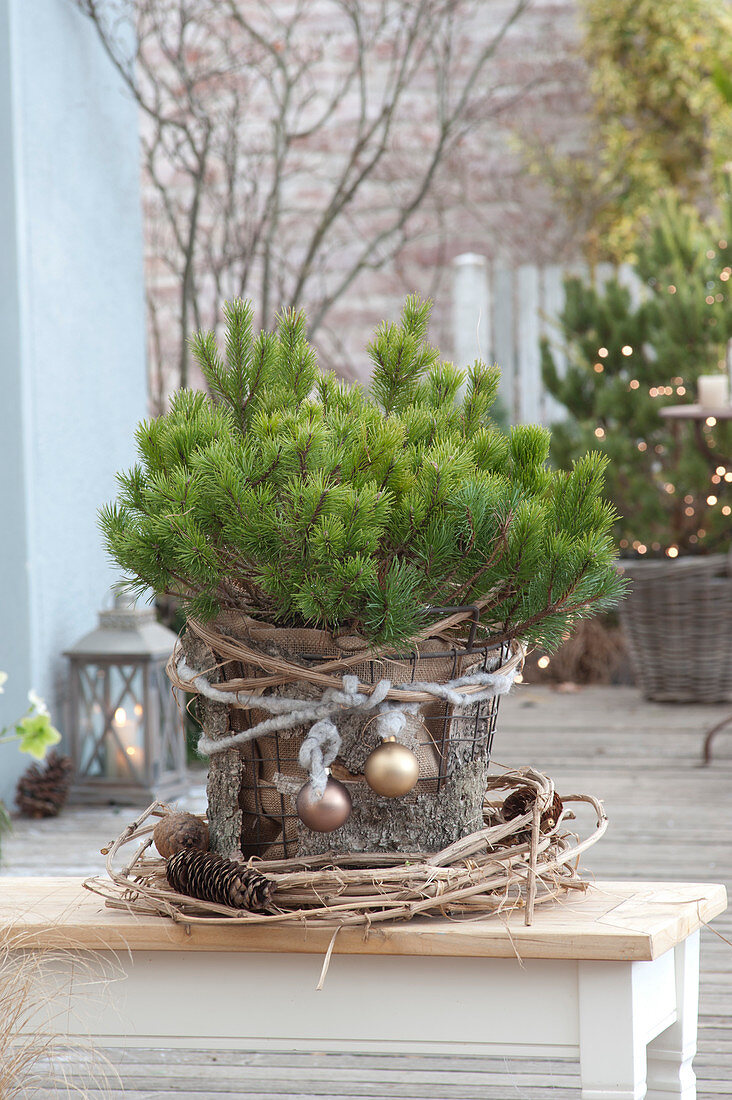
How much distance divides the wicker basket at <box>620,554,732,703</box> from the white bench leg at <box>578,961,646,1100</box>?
124 inches

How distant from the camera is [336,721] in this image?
89 centimetres

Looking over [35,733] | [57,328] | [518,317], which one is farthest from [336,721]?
[518,317]

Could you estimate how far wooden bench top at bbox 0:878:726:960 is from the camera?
827 millimetres

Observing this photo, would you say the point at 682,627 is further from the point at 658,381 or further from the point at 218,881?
the point at 218,881

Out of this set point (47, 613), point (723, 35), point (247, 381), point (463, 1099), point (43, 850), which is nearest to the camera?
point (247, 381)

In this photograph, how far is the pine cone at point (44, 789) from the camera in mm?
2871

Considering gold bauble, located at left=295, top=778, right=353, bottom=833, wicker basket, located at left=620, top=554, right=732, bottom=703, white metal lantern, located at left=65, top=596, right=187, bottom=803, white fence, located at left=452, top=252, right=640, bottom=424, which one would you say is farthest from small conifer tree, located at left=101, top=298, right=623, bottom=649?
white fence, located at left=452, top=252, right=640, bottom=424

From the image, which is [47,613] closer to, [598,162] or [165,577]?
[165,577]

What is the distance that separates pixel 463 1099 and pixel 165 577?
880 millimetres

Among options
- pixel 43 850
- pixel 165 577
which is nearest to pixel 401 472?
pixel 165 577

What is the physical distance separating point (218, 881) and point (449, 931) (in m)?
0.16

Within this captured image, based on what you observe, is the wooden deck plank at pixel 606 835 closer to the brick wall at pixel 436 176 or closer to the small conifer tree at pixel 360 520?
the small conifer tree at pixel 360 520

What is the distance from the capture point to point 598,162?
593cm

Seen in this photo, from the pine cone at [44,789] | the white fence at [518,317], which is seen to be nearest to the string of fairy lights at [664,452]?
the white fence at [518,317]
